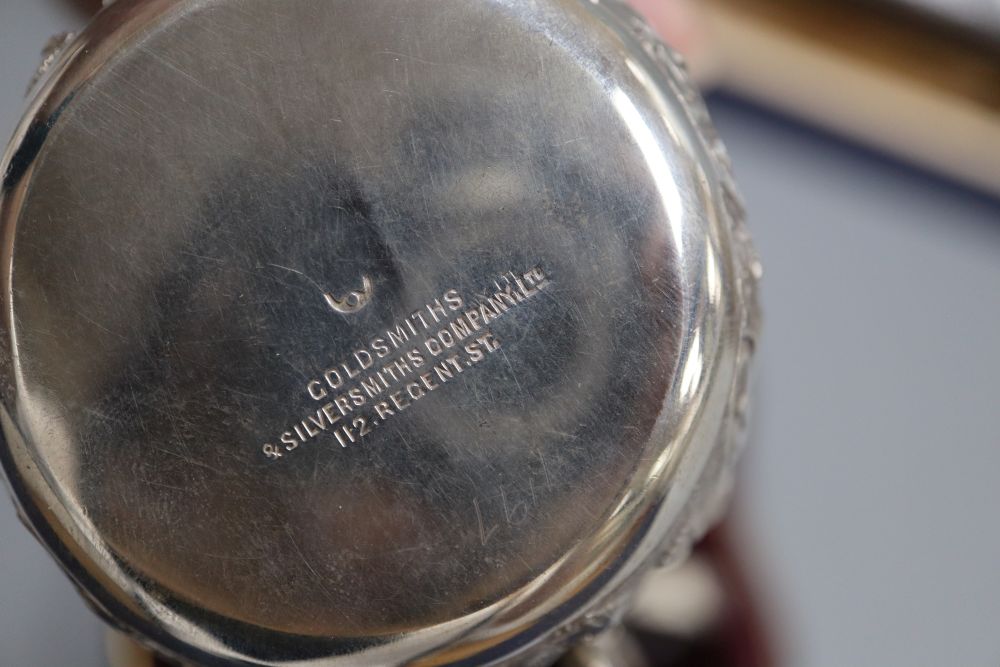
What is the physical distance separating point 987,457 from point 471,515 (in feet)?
1.81

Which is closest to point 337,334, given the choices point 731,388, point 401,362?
point 401,362

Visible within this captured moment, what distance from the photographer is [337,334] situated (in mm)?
331

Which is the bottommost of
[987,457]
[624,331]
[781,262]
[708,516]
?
[987,457]

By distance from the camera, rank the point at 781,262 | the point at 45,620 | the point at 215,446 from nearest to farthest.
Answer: the point at 215,446, the point at 45,620, the point at 781,262

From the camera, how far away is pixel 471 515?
1.09 ft

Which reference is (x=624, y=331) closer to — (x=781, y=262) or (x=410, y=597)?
(x=410, y=597)

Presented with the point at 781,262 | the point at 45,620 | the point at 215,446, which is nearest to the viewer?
the point at 215,446

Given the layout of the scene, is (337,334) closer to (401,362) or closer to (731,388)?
(401,362)

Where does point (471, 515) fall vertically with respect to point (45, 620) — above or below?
above

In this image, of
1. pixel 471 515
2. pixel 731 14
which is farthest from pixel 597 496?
pixel 731 14

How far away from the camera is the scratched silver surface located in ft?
1.08

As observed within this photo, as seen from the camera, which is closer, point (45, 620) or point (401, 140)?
point (401, 140)

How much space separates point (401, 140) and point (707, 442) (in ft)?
0.52

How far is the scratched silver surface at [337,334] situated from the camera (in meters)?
0.33
